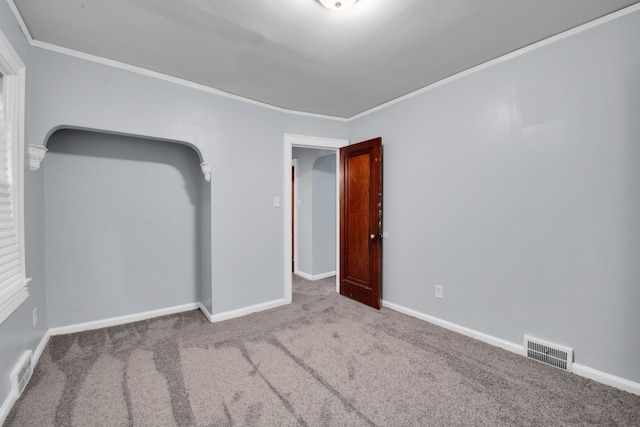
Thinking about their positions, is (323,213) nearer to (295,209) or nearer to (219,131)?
(295,209)

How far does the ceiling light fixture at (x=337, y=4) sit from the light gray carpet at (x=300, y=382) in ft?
7.91

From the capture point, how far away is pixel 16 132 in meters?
1.80

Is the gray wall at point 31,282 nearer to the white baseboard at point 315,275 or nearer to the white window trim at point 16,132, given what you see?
the white window trim at point 16,132

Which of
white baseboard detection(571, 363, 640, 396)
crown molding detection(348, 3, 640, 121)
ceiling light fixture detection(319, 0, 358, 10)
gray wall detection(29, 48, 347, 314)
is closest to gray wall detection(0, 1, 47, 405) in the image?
gray wall detection(29, 48, 347, 314)

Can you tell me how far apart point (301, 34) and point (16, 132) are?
2009 millimetres

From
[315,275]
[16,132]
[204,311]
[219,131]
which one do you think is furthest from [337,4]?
[315,275]

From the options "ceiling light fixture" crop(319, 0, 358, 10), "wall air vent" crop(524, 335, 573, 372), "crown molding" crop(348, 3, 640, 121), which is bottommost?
"wall air vent" crop(524, 335, 573, 372)

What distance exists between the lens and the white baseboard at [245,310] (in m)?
2.95

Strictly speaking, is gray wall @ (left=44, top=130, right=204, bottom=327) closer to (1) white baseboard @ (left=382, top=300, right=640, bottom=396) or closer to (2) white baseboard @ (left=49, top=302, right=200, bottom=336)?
(2) white baseboard @ (left=49, top=302, right=200, bottom=336)

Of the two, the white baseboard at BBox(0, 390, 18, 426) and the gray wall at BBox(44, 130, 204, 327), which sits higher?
the gray wall at BBox(44, 130, 204, 327)

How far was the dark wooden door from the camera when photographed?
325 centimetres

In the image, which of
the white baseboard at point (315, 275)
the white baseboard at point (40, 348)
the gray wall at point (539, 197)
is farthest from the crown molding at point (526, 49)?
the white baseboard at point (40, 348)

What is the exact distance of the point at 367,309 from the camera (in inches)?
129

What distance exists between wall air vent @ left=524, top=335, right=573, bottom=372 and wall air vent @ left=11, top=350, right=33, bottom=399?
11.7 feet
